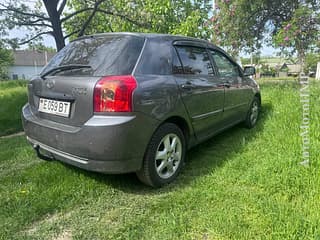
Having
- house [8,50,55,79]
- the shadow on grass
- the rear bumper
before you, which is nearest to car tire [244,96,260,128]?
the shadow on grass

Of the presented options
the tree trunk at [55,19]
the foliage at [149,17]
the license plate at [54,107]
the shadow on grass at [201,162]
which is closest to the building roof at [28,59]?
the foliage at [149,17]

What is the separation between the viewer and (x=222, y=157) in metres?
3.48

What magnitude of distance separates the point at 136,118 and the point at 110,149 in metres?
0.36

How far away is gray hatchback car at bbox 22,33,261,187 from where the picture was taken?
2266 mm

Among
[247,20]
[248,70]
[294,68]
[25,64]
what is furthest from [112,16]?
[25,64]

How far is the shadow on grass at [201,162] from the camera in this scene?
283 centimetres

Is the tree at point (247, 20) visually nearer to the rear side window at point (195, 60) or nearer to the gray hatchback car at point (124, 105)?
the rear side window at point (195, 60)

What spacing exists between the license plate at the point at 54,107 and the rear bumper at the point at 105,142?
12 cm

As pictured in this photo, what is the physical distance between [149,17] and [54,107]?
8.35m

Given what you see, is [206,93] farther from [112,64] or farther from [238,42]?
[238,42]

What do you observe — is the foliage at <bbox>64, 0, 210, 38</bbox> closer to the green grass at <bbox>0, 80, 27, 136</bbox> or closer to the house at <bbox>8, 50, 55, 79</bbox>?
the green grass at <bbox>0, 80, 27, 136</bbox>

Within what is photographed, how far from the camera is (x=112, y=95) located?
87.8 inches

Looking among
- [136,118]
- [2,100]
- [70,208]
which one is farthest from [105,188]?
[2,100]

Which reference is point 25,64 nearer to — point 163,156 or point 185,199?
point 163,156
